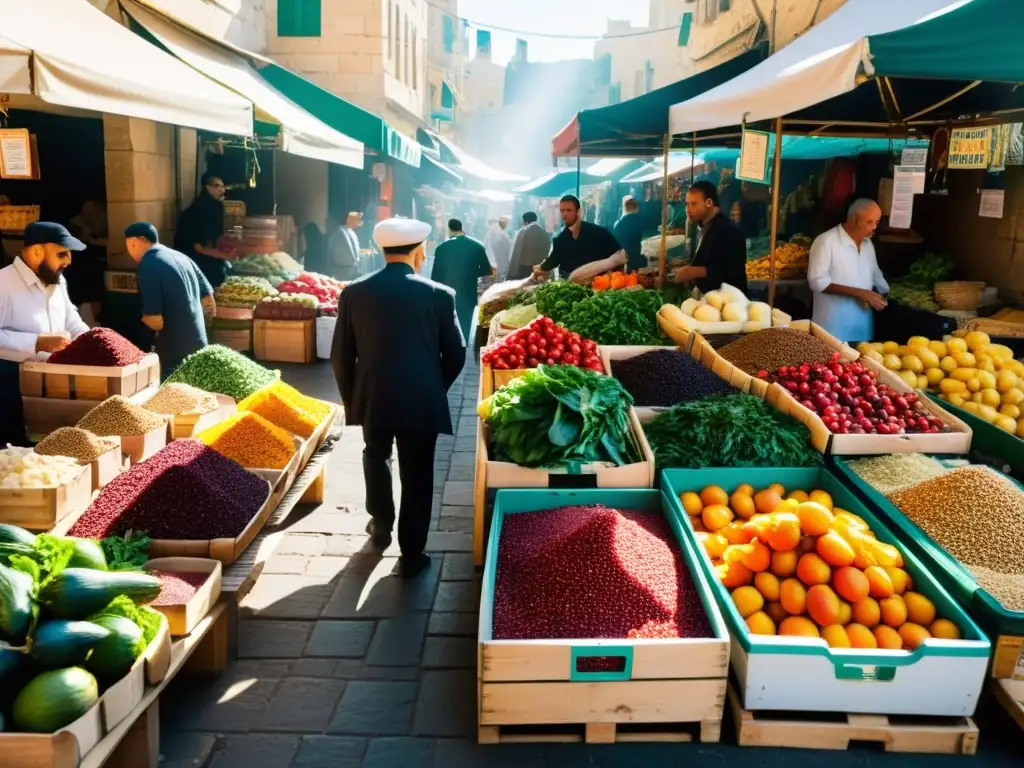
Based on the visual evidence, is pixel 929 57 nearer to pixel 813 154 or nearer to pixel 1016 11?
pixel 1016 11

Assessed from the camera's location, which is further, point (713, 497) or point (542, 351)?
point (542, 351)

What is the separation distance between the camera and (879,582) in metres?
3.47

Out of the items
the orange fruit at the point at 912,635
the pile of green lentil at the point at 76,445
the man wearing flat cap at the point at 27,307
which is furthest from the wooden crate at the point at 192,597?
the orange fruit at the point at 912,635

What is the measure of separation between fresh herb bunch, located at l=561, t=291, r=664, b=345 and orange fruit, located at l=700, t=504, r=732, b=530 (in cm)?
229

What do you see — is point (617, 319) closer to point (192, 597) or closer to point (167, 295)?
point (167, 295)

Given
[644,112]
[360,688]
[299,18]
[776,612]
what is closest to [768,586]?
[776,612]

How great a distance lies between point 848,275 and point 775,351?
64.0 inches

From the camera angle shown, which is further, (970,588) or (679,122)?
(679,122)

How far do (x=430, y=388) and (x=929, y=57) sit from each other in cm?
297

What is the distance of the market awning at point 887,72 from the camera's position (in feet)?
13.9

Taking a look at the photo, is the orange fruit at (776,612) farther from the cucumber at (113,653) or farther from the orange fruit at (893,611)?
the cucumber at (113,653)

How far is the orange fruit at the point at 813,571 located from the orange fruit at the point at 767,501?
65 cm

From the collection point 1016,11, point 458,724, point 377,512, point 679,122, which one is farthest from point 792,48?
point 458,724

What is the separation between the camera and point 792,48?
7145 millimetres
